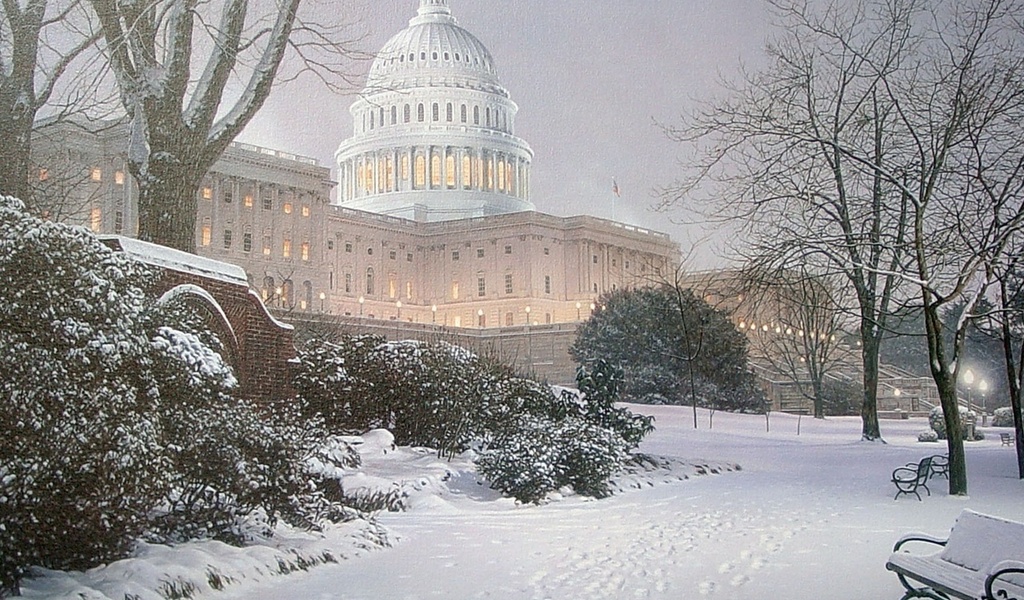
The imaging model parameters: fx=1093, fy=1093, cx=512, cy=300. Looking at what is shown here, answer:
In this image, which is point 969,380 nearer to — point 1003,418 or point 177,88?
point 1003,418

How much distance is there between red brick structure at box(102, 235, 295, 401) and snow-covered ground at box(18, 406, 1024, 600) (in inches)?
54.0

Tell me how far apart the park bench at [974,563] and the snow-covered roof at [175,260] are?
5.50m

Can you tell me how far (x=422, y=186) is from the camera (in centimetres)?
7344

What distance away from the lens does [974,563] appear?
4949 millimetres

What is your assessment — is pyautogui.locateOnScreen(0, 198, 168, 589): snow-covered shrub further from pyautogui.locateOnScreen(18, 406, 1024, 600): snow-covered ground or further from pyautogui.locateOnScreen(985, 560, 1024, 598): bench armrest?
pyautogui.locateOnScreen(985, 560, 1024, 598): bench armrest

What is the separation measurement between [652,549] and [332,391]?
6100 millimetres

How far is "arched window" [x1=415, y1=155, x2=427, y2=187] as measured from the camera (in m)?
73.4

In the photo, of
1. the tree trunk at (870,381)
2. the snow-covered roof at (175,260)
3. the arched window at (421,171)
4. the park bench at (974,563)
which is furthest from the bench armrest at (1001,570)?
the arched window at (421,171)

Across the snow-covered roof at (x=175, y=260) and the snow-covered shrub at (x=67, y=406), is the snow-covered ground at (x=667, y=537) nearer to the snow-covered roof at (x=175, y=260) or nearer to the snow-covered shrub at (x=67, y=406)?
the snow-covered shrub at (x=67, y=406)

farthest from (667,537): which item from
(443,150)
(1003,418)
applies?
(443,150)

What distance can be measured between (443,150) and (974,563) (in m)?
70.0

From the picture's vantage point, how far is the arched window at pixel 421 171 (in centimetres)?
7344

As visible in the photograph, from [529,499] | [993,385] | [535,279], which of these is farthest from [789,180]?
[535,279]

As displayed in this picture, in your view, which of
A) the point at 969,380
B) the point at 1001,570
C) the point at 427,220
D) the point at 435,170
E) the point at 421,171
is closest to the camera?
the point at 1001,570
